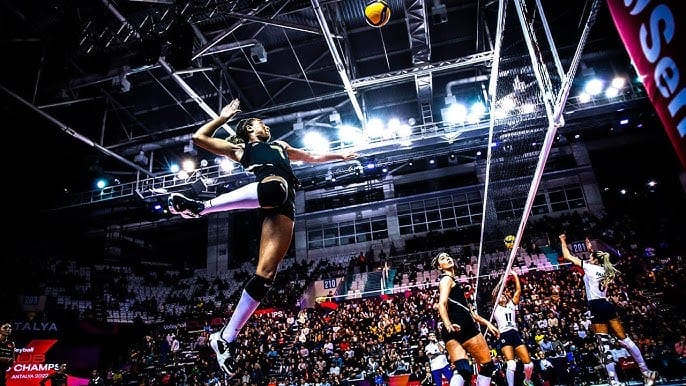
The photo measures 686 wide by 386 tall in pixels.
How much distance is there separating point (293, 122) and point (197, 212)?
18.8 metres

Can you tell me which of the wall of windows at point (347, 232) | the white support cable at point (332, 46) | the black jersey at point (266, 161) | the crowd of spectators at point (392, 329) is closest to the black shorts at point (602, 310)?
the crowd of spectators at point (392, 329)

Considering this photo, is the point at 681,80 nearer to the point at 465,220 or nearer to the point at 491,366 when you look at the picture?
the point at 491,366

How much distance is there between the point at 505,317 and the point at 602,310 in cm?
166

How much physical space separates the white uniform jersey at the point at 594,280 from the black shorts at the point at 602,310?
97 mm

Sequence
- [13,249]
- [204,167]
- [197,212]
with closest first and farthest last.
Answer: [197,212] → [204,167] → [13,249]

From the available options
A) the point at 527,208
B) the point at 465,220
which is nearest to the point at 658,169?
the point at 465,220

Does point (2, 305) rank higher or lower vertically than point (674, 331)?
higher

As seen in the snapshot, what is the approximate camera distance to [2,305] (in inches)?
731

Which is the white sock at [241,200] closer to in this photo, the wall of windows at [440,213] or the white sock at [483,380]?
the white sock at [483,380]

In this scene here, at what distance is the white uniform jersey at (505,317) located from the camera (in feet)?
24.6

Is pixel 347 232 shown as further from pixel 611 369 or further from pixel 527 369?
pixel 611 369

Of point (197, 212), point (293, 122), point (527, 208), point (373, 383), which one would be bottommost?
point (373, 383)

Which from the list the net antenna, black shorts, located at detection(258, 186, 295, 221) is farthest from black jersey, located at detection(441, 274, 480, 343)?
black shorts, located at detection(258, 186, 295, 221)

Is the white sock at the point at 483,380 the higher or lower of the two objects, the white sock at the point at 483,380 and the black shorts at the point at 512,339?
the lower
